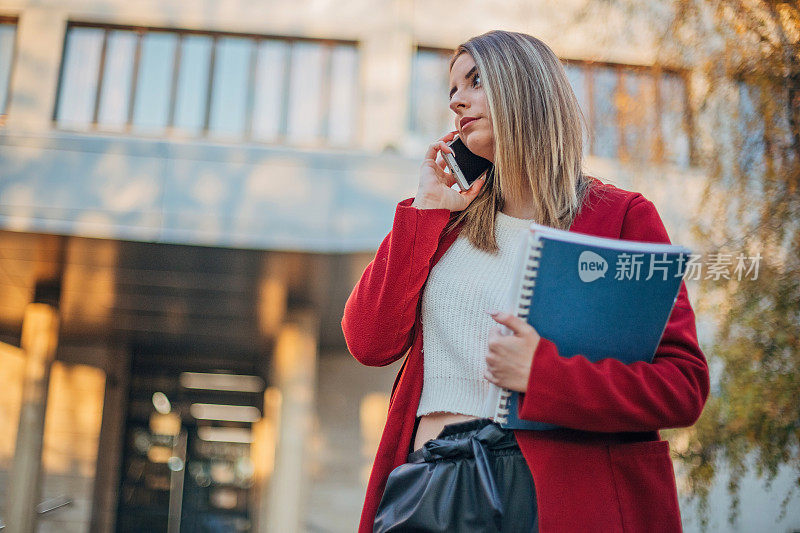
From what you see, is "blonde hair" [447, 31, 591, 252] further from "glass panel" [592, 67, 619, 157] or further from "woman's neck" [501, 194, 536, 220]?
"glass panel" [592, 67, 619, 157]

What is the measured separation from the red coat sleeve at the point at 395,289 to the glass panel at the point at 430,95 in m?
6.42

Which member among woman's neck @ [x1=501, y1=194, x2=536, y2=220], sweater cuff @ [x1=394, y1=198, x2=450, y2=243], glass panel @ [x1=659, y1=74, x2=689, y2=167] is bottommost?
sweater cuff @ [x1=394, y1=198, x2=450, y2=243]

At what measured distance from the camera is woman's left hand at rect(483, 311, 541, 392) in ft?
3.46

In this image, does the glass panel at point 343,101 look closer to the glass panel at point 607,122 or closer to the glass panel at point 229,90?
the glass panel at point 229,90

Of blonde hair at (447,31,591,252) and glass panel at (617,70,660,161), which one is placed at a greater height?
glass panel at (617,70,660,161)

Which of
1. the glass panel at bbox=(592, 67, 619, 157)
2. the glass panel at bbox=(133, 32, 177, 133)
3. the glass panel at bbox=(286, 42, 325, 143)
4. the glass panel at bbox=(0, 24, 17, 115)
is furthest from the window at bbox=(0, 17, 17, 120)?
the glass panel at bbox=(592, 67, 619, 157)

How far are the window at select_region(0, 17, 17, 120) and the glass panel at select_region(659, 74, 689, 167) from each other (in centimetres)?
659

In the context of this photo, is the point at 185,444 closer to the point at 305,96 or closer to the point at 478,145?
the point at 305,96

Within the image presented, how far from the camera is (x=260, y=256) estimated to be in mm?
6500

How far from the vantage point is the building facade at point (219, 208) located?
6.27 m

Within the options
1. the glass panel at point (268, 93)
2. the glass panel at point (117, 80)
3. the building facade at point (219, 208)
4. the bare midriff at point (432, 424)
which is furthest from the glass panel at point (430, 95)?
the bare midriff at point (432, 424)

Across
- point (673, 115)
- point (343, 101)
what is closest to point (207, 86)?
point (343, 101)

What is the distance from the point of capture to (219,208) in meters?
6.42

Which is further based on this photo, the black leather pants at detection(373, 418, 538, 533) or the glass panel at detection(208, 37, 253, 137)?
the glass panel at detection(208, 37, 253, 137)
